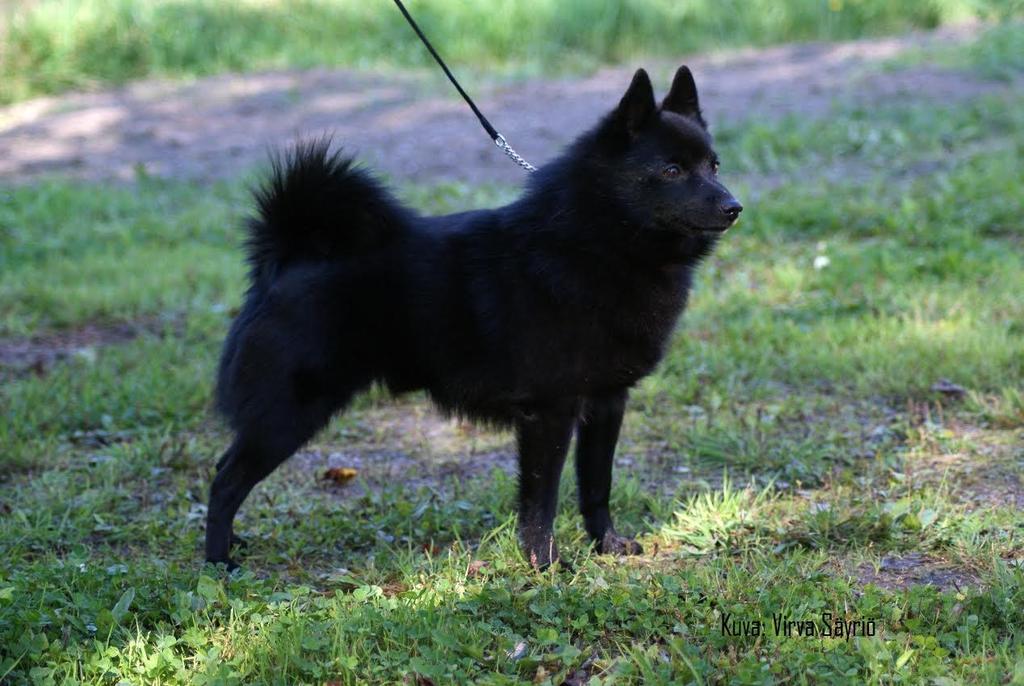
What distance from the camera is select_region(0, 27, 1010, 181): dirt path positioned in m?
9.43

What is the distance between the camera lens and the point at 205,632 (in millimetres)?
3021

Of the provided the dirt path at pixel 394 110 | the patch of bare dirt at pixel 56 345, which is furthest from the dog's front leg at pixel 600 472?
the dirt path at pixel 394 110

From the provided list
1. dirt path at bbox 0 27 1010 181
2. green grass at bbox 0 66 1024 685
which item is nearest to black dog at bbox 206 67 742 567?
green grass at bbox 0 66 1024 685

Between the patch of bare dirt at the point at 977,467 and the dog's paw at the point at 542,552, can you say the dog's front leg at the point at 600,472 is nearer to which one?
the dog's paw at the point at 542,552

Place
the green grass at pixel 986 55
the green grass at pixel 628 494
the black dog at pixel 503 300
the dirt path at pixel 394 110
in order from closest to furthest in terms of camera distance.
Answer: the green grass at pixel 628 494 → the black dog at pixel 503 300 → the dirt path at pixel 394 110 → the green grass at pixel 986 55

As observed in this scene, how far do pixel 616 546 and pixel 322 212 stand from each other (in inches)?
56.3

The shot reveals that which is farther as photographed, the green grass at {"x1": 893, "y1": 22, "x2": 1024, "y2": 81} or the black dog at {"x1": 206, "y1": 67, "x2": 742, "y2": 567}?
the green grass at {"x1": 893, "y1": 22, "x2": 1024, "y2": 81}

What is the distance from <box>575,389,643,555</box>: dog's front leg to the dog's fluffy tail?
0.90 m

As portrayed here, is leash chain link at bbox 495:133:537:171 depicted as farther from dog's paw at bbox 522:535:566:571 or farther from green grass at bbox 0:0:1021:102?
green grass at bbox 0:0:1021:102

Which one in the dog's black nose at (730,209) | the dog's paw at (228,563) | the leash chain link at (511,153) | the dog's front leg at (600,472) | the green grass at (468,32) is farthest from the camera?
A: the green grass at (468,32)

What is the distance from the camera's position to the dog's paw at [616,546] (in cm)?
374

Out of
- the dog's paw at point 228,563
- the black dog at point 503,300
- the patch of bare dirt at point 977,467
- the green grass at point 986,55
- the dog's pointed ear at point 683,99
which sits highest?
the dog's pointed ear at point 683,99

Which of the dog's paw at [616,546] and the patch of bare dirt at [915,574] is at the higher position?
the patch of bare dirt at [915,574]

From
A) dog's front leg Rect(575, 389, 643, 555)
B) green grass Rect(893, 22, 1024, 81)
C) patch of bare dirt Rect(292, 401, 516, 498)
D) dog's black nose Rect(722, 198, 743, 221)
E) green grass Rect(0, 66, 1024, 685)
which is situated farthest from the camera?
green grass Rect(893, 22, 1024, 81)
